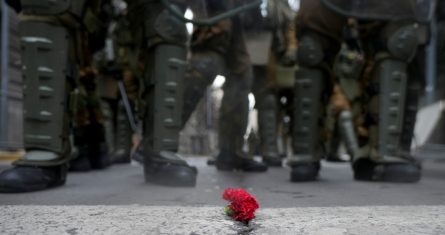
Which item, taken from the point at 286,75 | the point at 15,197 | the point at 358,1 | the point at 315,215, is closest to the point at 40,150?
the point at 15,197

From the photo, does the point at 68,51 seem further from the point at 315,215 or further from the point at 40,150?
the point at 315,215

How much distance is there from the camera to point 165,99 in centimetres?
231

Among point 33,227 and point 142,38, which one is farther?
point 142,38

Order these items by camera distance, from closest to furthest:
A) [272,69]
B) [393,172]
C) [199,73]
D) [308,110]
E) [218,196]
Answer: [218,196] → [393,172] → [308,110] → [199,73] → [272,69]

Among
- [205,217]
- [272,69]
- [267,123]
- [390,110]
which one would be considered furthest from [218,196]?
[272,69]

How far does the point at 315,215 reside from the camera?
1.32 meters

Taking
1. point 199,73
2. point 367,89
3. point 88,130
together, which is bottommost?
Result: point 88,130

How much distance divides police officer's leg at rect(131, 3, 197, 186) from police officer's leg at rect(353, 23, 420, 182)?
0.98m

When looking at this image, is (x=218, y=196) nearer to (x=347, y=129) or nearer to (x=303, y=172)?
(x=303, y=172)

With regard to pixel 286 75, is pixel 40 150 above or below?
below

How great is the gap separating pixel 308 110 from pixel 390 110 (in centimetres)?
42

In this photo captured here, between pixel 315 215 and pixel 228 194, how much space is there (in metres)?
0.24

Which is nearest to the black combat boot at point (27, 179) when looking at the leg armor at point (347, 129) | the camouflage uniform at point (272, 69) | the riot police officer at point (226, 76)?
the riot police officer at point (226, 76)

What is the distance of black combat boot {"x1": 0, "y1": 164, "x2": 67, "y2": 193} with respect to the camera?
1.92 m
